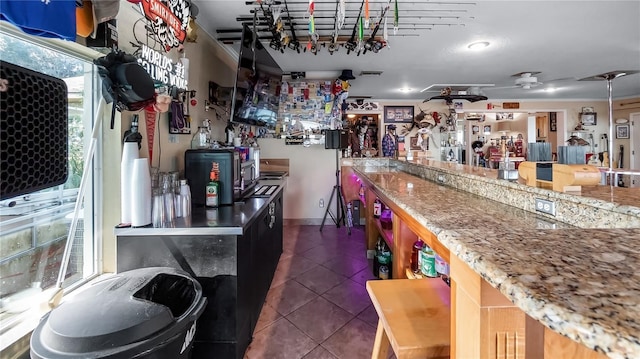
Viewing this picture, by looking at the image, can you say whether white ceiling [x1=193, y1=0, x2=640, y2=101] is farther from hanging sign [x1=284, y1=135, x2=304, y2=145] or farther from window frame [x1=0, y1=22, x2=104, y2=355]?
window frame [x1=0, y1=22, x2=104, y2=355]

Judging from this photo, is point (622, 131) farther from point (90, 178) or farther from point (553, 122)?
point (90, 178)

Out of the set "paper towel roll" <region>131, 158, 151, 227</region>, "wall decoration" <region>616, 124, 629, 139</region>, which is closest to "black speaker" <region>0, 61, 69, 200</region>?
"paper towel roll" <region>131, 158, 151, 227</region>

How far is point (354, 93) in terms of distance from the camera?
627 centimetres

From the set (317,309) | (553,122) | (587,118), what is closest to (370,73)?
(317,309)

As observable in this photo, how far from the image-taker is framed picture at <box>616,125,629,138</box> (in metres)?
7.17

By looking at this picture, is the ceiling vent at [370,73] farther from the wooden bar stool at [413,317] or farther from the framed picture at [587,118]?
the framed picture at [587,118]

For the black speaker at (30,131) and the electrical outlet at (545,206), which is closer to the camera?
the black speaker at (30,131)

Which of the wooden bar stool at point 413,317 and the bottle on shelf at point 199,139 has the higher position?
the bottle on shelf at point 199,139

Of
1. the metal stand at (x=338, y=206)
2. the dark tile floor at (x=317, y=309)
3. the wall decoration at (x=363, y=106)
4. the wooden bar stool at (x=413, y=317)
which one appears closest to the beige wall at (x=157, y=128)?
the dark tile floor at (x=317, y=309)

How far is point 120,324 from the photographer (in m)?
0.92

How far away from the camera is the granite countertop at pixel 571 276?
388 mm

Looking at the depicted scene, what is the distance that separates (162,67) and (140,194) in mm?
845

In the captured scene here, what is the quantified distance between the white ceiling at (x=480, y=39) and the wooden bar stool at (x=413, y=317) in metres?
2.21

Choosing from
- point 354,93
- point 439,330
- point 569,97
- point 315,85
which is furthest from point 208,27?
point 569,97
